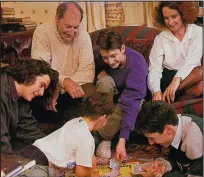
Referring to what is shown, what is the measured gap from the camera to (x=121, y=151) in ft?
4.56

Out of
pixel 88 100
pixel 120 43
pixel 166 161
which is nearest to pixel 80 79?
pixel 88 100

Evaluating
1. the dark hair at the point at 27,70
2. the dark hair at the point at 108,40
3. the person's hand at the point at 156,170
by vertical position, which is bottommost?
the person's hand at the point at 156,170

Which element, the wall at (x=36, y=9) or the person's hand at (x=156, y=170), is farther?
the person's hand at (x=156, y=170)

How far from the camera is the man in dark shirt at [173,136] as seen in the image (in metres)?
1.38

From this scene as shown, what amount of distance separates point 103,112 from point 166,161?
0.31 m

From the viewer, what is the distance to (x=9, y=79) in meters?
1.28

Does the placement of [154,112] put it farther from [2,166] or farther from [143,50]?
[2,166]

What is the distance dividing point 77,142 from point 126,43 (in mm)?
370

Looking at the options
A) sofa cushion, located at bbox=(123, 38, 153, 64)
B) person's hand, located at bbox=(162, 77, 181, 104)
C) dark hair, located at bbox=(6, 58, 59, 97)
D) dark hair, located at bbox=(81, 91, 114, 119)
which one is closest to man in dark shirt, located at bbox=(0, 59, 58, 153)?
dark hair, located at bbox=(6, 58, 59, 97)

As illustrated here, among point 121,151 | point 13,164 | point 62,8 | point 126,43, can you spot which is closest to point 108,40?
point 126,43

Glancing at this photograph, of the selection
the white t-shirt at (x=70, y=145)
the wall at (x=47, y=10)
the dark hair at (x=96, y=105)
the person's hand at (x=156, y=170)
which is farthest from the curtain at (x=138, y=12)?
the person's hand at (x=156, y=170)

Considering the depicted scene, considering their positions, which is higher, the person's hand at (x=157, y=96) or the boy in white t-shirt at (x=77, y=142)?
the person's hand at (x=157, y=96)

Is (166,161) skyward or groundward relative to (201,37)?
groundward

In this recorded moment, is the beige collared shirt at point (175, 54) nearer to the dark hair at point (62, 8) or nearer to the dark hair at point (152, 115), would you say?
the dark hair at point (152, 115)
